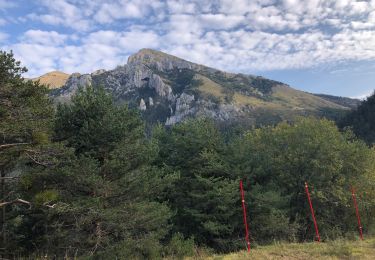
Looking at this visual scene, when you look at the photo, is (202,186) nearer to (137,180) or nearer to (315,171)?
(137,180)

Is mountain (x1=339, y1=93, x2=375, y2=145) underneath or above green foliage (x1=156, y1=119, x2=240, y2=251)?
above

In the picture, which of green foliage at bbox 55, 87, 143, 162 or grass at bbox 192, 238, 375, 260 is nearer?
grass at bbox 192, 238, 375, 260

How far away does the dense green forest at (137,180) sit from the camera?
15.8 meters

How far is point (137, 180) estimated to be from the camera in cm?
1984

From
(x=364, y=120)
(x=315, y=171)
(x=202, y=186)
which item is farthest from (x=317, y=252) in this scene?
(x=364, y=120)

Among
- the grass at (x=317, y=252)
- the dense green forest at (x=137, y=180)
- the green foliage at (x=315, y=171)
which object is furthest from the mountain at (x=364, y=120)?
the grass at (x=317, y=252)

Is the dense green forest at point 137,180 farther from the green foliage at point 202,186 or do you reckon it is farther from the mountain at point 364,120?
the mountain at point 364,120

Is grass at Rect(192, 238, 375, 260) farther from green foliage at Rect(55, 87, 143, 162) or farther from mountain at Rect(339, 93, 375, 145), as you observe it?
mountain at Rect(339, 93, 375, 145)

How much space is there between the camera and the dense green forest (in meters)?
15.8

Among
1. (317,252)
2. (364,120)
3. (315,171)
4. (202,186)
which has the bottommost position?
(317,252)

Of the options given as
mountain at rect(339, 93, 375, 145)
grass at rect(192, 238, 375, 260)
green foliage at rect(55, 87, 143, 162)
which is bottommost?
grass at rect(192, 238, 375, 260)

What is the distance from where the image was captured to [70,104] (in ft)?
64.3

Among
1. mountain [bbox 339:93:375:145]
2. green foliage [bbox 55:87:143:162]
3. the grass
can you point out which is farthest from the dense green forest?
mountain [bbox 339:93:375:145]

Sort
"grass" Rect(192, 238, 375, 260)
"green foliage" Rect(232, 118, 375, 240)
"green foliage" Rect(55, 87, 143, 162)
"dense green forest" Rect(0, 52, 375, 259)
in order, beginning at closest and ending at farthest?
"grass" Rect(192, 238, 375, 260)
"dense green forest" Rect(0, 52, 375, 259)
"green foliage" Rect(55, 87, 143, 162)
"green foliage" Rect(232, 118, 375, 240)
